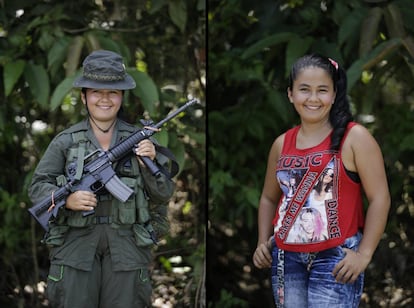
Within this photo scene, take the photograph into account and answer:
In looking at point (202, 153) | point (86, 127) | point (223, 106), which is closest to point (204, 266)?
point (202, 153)

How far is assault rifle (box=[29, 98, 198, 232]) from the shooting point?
2.30m

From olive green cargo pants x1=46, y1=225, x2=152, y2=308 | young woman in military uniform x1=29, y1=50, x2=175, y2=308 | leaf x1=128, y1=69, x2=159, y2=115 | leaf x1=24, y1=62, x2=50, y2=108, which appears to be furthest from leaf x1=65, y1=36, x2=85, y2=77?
olive green cargo pants x1=46, y1=225, x2=152, y2=308

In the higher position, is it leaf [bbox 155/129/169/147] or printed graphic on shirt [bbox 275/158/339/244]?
leaf [bbox 155/129/169/147]

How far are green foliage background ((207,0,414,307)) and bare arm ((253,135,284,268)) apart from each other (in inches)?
26.5

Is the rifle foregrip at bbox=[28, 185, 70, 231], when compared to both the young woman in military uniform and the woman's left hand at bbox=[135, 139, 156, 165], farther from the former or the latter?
the woman's left hand at bbox=[135, 139, 156, 165]

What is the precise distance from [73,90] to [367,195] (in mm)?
1430

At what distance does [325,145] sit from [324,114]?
0.33 feet

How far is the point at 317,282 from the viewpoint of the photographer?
2.25 meters

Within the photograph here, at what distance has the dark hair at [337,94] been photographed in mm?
2254

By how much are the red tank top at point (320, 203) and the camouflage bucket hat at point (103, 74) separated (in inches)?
24.5

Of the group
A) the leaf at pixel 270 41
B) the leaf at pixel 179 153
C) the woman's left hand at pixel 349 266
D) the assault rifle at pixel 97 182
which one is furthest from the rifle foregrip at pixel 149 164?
the leaf at pixel 270 41

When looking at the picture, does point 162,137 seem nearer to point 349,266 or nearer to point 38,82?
point 38,82

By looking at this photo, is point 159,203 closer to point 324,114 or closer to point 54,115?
point 324,114

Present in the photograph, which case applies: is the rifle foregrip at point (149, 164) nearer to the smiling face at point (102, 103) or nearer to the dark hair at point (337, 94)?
the smiling face at point (102, 103)
